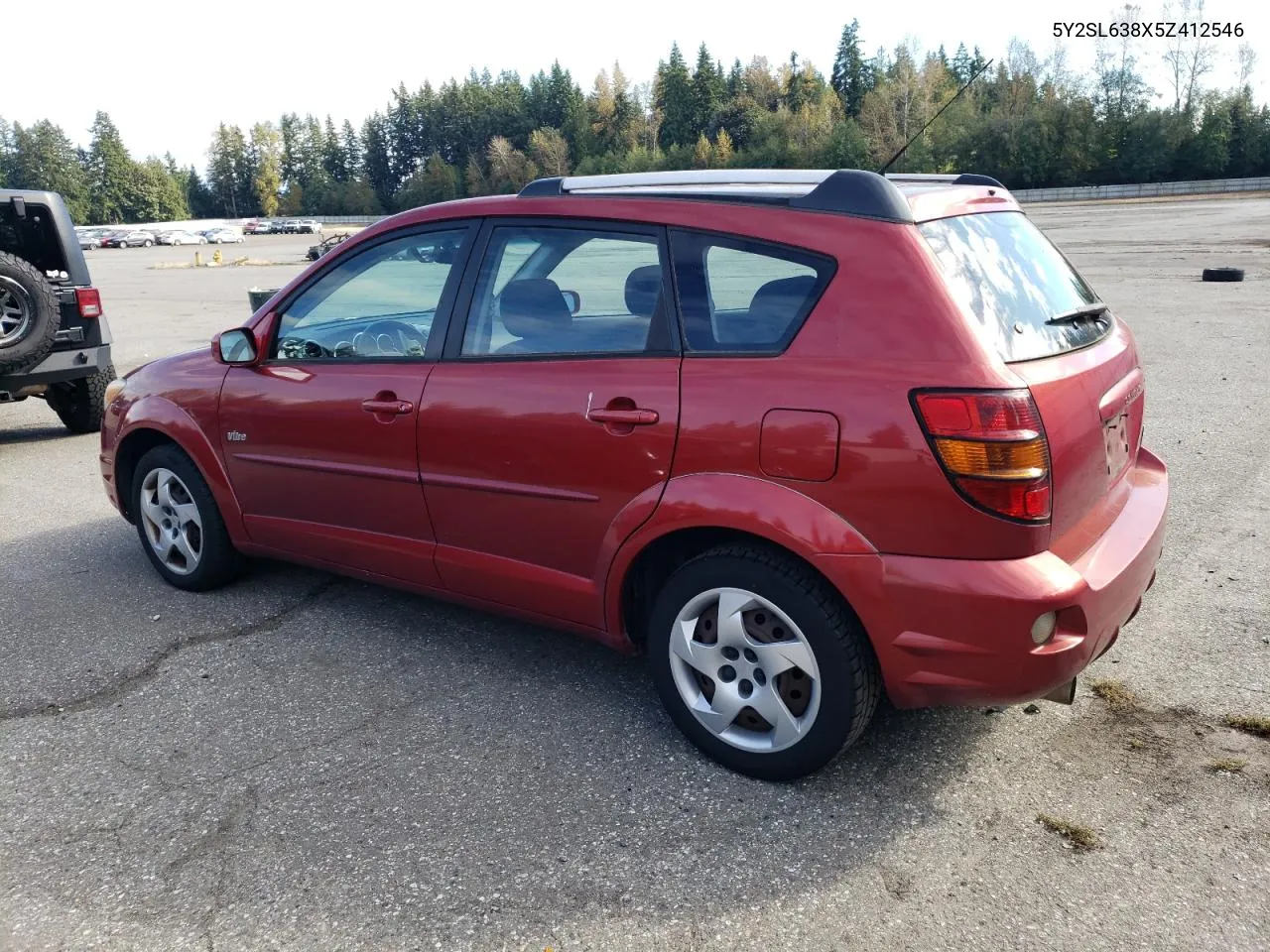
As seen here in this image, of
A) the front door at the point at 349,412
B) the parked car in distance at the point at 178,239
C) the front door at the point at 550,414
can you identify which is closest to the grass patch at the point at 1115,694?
the front door at the point at 550,414

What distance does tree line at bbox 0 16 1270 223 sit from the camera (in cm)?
7112

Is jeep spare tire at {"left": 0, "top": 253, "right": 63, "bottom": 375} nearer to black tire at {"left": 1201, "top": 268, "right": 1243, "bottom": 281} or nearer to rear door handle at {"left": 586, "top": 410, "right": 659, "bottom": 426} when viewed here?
rear door handle at {"left": 586, "top": 410, "right": 659, "bottom": 426}

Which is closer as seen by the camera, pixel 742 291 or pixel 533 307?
pixel 742 291

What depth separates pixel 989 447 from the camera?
2.53 m

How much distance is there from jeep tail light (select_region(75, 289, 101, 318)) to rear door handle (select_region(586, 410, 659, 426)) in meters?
6.45

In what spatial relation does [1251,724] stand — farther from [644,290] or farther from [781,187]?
[644,290]

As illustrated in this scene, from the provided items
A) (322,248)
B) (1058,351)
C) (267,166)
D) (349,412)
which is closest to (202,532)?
(349,412)

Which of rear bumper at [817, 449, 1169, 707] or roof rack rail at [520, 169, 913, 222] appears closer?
rear bumper at [817, 449, 1169, 707]

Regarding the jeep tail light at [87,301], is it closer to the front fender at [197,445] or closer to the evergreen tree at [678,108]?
the front fender at [197,445]

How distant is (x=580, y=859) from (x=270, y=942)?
777 millimetres

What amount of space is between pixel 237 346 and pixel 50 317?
13.9 ft

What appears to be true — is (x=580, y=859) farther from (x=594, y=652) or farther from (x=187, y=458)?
(x=187, y=458)

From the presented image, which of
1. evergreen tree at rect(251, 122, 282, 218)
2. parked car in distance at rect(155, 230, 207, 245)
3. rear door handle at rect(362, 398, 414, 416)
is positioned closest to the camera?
rear door handle at rect(362, 398, 414, 416)

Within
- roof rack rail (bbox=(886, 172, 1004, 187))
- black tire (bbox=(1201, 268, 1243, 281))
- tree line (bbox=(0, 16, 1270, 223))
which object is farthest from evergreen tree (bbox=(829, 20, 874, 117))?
roof rack rail (bbox=(886, 172, 1004, 187))
